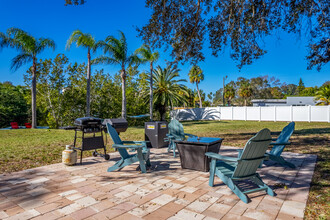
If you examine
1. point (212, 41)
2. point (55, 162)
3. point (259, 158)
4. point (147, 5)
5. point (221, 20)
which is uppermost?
point (147, 5)

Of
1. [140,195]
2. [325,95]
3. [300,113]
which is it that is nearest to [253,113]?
[300,113]

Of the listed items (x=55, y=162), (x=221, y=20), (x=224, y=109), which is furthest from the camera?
(x=224, y=109)

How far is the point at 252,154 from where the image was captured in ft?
10.4

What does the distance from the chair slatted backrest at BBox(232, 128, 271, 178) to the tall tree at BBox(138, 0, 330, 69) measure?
4283 mm

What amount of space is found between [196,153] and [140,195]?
168 centimetres

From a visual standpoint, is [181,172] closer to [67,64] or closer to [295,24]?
[295,24]

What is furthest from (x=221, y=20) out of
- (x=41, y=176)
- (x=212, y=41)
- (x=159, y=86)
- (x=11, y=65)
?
(x=159, y=86)

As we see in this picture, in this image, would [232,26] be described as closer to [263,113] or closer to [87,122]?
[87,122]

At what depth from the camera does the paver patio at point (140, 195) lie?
2.71 metres

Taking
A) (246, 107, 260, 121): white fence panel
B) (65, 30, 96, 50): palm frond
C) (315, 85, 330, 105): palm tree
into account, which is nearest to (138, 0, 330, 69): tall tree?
(65, 30, 96, 50): palm frond

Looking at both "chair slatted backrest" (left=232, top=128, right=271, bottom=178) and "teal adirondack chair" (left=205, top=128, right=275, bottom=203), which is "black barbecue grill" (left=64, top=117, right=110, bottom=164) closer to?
"teal adirondack chair" (left=205, top=128, right=275, bottom=203)

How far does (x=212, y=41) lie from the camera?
26.4ft

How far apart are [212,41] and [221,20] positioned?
77cm

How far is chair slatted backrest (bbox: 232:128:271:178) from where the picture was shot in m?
3.09
